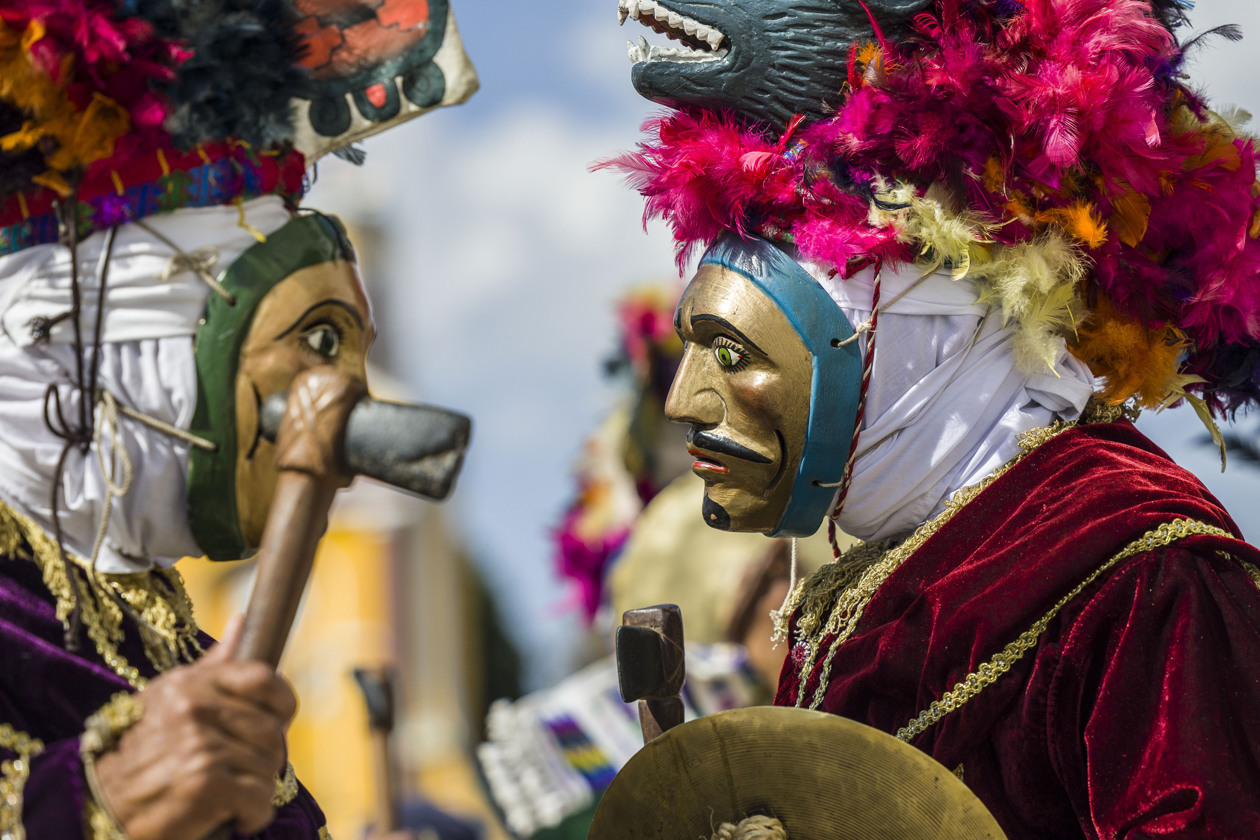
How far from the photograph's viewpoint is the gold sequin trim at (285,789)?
7.53ft

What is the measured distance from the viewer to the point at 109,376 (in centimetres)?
217

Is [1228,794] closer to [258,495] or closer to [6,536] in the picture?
[258,495]

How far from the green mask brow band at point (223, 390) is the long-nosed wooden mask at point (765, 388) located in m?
0.91

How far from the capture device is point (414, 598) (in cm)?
1427

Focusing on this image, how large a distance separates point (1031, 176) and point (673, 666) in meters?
1.21

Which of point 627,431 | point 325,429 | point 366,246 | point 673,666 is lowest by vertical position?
point 366,246

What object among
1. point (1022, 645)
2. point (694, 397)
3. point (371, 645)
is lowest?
point (371, 645)

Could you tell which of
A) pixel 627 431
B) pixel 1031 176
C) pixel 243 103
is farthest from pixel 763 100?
pixel 627 431

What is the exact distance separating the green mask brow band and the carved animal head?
103cm

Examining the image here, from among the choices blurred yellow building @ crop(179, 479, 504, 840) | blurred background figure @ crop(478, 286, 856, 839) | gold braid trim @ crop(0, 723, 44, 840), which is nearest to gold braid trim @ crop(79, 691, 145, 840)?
gold braid trim @ crop(0, 723, 44, 840)

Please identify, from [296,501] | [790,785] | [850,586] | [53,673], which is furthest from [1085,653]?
[53,673]

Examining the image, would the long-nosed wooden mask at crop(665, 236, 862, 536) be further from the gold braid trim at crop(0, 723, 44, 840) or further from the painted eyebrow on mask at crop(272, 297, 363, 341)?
the gold braid trim at crop(0, 723, 44, 840)

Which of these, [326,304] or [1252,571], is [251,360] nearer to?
[326,304]

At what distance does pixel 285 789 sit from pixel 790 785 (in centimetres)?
86
